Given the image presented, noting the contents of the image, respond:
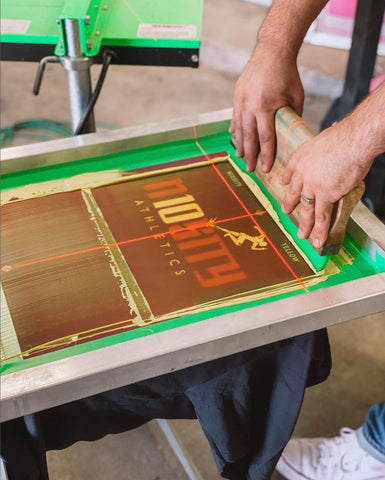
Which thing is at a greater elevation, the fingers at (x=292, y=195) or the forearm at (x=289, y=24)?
the forearm at (x=289, y=24)

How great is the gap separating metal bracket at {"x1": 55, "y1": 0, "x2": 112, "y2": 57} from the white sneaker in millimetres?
1123

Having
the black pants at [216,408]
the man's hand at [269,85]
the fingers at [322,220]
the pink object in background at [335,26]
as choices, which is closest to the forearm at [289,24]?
the man's hand at [269,85]

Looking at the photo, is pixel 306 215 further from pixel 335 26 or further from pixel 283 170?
pixel 335 26

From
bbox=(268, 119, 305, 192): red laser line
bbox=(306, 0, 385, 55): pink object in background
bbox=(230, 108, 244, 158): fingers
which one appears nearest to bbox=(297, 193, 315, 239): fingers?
bbox=(268, 119, 305, 192): red laser line

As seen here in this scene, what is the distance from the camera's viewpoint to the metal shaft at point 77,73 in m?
1.35

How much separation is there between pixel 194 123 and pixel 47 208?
0.38 m

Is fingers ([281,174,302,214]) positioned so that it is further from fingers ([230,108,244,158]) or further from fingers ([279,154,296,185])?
fingers ([230,108,244,158])

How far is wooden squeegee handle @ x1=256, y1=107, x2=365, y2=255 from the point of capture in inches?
37.8

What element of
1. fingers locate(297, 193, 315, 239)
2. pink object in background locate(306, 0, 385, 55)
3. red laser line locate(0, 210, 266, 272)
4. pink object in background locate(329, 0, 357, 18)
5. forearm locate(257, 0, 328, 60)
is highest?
forearm locate(257, 0, 328, 60)

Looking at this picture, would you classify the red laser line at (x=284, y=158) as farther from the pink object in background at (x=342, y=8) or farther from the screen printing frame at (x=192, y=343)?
the pink object in background at (x=342, y=8)

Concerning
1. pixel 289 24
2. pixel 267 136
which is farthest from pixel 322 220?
pixel 289 24

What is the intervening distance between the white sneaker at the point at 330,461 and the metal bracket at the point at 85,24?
1.12 m

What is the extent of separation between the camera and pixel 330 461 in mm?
1531

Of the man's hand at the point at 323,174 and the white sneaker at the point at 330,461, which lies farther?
the white sneaker at the point at 330,461
